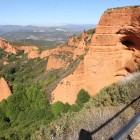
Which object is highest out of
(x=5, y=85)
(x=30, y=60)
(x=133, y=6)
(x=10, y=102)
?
(x=133, y=6)

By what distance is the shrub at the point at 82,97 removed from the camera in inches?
555

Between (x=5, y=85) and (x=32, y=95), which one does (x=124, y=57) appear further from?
(x=5, y=85)

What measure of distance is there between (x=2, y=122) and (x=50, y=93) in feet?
20.0

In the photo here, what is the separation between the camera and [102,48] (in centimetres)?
1313

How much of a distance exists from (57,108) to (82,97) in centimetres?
300

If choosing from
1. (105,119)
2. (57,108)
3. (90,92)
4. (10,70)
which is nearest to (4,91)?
(57,108)

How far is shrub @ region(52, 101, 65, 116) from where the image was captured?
1451 centimetres

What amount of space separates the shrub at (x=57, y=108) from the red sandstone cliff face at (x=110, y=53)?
36.8 inches

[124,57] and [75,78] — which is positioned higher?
[124,57]

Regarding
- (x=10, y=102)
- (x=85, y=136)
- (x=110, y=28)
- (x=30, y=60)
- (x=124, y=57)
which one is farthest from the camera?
(x=30, y=60)

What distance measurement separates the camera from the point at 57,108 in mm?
14766

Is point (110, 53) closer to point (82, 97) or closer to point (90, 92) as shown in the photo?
point (90, 92)

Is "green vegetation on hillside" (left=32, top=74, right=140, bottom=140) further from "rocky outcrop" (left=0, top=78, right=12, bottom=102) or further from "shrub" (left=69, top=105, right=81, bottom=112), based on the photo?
"rocky outcrop" (left=0, top=78, right=12, bottom=102)

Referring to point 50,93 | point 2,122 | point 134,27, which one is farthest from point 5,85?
point 134,27
